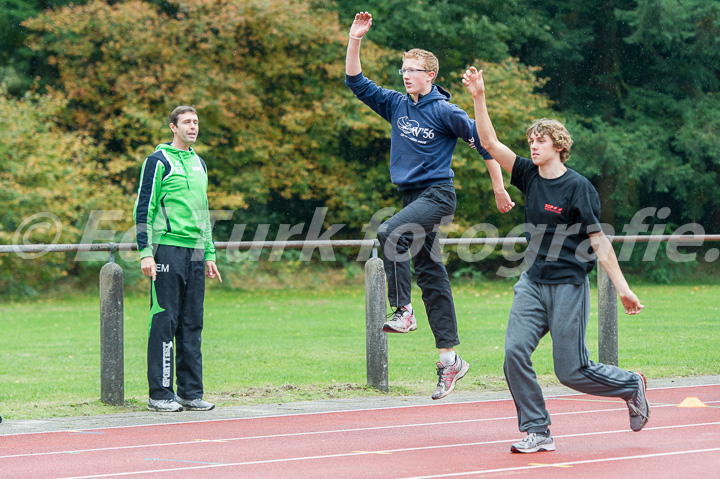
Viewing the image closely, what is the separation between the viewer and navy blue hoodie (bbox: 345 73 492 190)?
7.19 m

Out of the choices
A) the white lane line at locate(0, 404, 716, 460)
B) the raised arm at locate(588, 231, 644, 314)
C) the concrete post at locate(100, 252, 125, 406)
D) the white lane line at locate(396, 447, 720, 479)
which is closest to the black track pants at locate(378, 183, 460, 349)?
the white lane line at locate(0, 404, 716, 460)

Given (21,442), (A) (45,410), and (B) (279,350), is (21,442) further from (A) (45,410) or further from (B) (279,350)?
(B) (279,350)

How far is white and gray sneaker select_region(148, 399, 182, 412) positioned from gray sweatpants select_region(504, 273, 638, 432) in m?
3.28

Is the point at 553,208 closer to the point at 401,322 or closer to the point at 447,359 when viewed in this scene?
the point at 401,322

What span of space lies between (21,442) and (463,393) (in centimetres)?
414

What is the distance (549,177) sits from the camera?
627 centimetres

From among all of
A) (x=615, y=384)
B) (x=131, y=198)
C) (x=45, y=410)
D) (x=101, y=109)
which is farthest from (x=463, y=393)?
(x=101, y=109)

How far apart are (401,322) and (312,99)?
25408 millimetres

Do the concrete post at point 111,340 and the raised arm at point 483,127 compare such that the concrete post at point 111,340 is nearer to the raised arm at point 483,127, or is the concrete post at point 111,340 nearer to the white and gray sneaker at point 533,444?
the raised arm at point 483,127

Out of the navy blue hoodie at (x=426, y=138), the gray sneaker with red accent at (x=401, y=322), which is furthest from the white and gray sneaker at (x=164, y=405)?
the navy blue hoodie at (x=426, y=138)

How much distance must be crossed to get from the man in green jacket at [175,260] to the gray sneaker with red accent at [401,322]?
6.85ft

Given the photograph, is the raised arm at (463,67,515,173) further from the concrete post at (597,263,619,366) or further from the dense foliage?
the dense foliage

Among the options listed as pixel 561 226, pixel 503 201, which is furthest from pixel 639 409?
pixel 503 201

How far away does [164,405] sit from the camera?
27.3ft
